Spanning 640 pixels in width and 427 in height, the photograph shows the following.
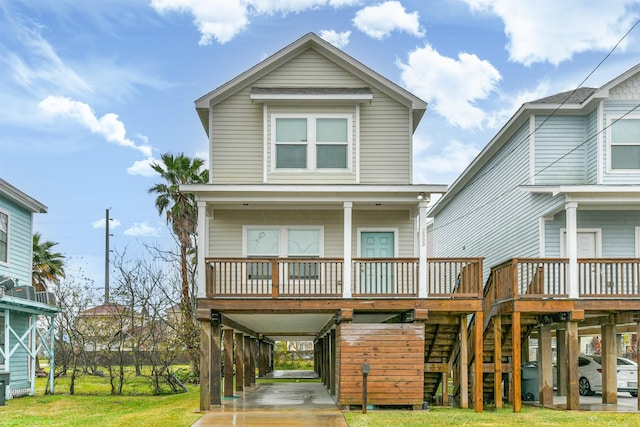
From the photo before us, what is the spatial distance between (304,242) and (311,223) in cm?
54

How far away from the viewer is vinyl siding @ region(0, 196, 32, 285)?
2509cm

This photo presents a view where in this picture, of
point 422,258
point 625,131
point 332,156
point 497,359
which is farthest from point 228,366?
point 625,131

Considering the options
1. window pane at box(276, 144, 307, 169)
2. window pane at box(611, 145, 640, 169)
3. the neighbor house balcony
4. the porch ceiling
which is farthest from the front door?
window pane at box(611, 145, 640, 169)

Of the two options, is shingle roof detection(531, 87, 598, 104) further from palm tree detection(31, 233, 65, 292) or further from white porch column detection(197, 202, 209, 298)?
palm tree detection(31, 233, 65, 292)

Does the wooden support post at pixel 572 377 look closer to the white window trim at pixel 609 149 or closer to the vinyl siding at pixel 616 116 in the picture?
the vinyl siding at pixel 616 116

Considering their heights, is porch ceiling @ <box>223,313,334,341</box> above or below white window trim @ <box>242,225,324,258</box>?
below

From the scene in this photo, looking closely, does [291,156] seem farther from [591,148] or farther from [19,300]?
[19,300]

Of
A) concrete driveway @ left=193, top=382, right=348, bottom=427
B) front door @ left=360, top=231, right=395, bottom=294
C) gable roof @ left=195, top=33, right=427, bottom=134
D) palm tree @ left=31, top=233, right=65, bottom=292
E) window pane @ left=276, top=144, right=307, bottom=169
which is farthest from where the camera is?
palm tree @ left=31, top=233, right=65, bottom=292

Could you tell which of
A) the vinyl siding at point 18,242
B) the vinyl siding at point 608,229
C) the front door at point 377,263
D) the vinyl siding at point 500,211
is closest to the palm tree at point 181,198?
the vinyl siding at point 18,242

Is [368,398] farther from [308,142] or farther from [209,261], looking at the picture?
[308,142]

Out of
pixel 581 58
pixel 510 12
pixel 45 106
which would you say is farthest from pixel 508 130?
pixel 45 106

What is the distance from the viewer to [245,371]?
2867cm

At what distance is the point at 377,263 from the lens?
2008 centimetres

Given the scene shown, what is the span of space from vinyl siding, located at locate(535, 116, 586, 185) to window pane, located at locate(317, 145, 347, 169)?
208 inches
